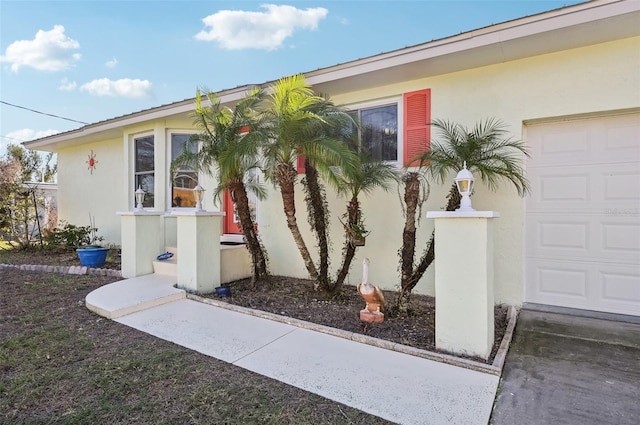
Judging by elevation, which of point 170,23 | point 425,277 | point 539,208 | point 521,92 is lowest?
point 425,277

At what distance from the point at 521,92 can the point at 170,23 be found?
9.12 meters

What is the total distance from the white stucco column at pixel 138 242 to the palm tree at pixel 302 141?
120 inches


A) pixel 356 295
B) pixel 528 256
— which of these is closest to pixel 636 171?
pixel 528 256

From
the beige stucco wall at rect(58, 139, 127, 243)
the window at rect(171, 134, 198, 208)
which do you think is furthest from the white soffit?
the beige stucco wall at rect(58, 139, 127, 243)

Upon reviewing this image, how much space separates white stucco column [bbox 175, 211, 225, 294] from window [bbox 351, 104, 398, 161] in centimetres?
280

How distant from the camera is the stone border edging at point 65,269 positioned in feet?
22.0

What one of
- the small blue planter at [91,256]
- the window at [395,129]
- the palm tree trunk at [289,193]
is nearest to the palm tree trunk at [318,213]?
the palm tree trunk at [289,193]

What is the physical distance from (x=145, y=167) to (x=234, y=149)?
5172 millimetres

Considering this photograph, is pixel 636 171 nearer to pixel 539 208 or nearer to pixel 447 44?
pixel 539 208

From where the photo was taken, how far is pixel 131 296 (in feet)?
16.3

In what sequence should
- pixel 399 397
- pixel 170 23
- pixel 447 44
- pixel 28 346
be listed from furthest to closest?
pixel 170 23 → pixel 447 44 → pixel 28 346 → pixel 399 397

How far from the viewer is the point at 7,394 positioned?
2.63 m

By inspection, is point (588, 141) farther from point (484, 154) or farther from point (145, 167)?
point (145, 167)

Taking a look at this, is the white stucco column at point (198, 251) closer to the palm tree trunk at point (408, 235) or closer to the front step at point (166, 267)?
the front step at point (166, 267)
